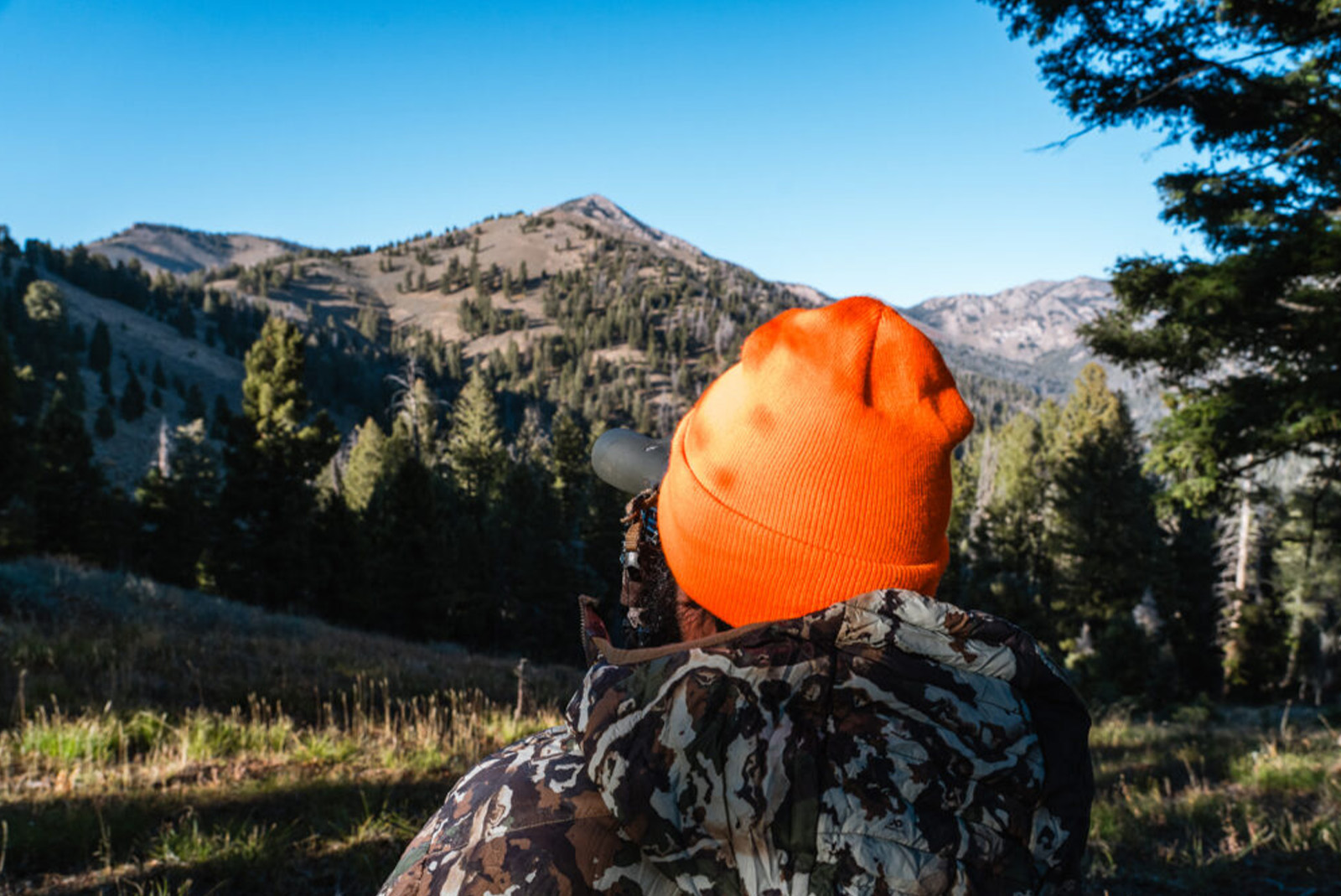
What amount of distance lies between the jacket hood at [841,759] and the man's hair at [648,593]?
44 centimetres

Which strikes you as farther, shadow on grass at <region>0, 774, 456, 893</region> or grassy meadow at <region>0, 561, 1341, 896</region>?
grassy meadow at <region>0, 561, 1341, 896</region>

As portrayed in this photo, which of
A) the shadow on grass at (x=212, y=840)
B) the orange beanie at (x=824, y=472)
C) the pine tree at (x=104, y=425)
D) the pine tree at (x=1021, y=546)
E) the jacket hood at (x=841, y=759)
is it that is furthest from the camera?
the pine tree at (x=104, y=425)

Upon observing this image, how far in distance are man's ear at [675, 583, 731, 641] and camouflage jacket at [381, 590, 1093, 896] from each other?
378mm

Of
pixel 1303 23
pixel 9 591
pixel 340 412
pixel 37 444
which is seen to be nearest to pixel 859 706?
pixel 1303 23

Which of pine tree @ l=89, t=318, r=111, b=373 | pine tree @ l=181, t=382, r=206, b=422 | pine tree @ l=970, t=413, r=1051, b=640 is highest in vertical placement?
pine tree @ l=89, t=318, r=111, b=373

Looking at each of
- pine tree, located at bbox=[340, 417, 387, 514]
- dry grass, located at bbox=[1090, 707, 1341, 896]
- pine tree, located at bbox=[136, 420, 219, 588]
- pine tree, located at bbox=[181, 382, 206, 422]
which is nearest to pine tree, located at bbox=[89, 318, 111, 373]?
pine tree, located at bbox=[181, 382, 206, 422]

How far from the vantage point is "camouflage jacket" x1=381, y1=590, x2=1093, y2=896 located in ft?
3.05

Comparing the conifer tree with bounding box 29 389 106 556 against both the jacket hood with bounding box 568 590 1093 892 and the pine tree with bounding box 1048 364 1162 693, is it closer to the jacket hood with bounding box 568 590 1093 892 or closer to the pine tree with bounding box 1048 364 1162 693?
the jacket hood with bounding box 568 590 1093 892

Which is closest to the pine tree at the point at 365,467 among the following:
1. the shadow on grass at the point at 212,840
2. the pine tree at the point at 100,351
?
the shadow on grass at the point at 212,840

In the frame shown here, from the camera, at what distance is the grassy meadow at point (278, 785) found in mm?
3893

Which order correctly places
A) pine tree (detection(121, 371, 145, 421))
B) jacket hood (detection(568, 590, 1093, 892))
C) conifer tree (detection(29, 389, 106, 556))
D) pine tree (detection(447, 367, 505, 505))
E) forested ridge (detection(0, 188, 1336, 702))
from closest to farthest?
jacket hood (detection(568, 590, 1093, 892))
forested ridge (detection(0, 188, 1336, 702))
conifer tree (detection(29, 389, 106, 556))
pine tree (detection(447, 367, 505, 505))
pine tree (detection(121, 371, 145, 421))

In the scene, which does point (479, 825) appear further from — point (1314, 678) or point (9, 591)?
point (1314, 678)

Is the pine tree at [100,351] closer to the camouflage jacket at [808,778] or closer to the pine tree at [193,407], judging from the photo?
the pine tree at [193,407]

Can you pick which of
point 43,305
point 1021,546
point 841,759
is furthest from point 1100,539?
point 43,305
